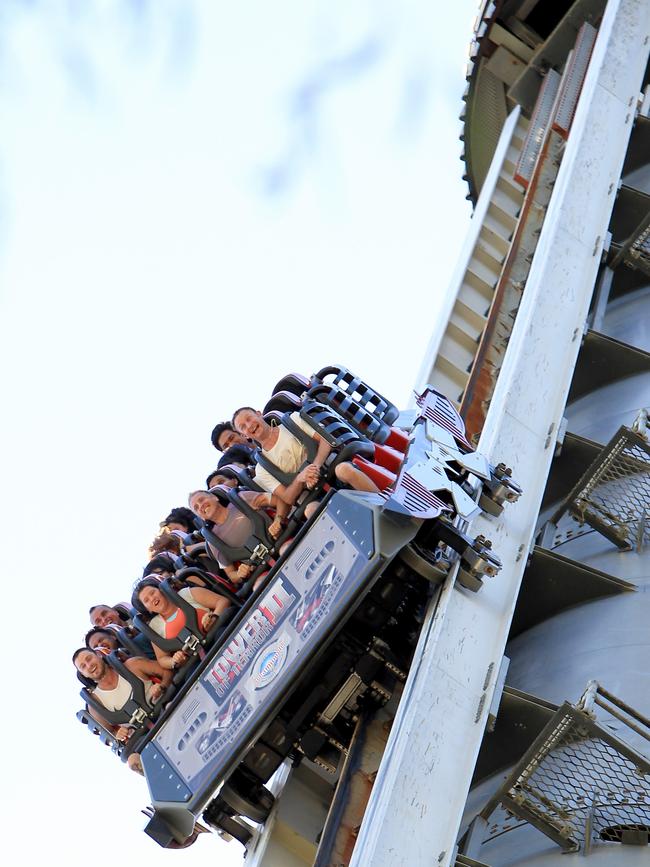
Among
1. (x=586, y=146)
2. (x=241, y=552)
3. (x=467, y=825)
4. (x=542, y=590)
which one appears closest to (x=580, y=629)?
(x=542, y=590)

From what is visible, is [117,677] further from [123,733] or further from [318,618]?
[318,618]

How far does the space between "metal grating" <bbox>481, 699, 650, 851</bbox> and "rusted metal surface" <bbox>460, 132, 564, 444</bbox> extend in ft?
24.3

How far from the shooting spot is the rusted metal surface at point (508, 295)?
21250 mm

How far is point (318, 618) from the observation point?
13430 mm

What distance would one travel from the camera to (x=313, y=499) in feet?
48.2

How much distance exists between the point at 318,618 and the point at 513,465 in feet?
14.1

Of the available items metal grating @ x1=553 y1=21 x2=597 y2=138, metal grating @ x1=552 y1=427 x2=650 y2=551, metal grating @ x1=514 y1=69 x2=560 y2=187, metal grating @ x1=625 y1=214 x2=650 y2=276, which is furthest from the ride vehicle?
metal grating @ x1=514 y1=69 x2=560 y2=187

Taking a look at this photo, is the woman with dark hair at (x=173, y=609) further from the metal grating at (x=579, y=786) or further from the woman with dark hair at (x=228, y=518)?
the metal grating at (x=579, y=786)

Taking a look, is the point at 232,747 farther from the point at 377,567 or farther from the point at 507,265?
the point at 507,265

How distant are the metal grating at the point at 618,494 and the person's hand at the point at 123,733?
5733 mm

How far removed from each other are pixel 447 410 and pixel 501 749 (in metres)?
3.94

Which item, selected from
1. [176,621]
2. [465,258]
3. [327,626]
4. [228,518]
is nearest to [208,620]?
[176,621]

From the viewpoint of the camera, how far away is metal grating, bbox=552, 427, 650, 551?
16703mm

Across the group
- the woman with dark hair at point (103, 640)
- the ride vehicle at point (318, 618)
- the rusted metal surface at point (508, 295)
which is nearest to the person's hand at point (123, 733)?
the ride vehicle at point (318, 618)
